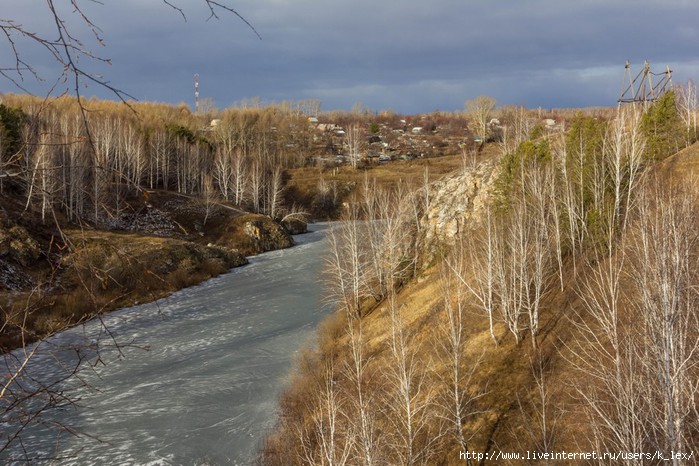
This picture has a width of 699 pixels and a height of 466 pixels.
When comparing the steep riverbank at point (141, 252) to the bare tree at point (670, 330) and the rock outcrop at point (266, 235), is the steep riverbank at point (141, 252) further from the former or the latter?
the bare tree at point (670, 330)

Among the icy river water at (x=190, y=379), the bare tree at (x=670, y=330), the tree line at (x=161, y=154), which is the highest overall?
the tree line at (x=161, y=154)

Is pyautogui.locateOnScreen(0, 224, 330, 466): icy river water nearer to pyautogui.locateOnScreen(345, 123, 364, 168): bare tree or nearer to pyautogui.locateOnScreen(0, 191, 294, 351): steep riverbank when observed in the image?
pyautogui.locateOnScreen(0, 191, 294, 351): steep riverbank

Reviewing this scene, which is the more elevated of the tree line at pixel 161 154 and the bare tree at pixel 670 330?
the tree line at pixel 161 154

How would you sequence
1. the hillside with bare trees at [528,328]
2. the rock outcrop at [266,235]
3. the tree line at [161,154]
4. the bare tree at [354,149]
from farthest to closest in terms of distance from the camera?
the bare tree at [354,149]
the rock outcrop at [266,235]
the tree line at [161,154]
the hillside with bare trees at [528,328]

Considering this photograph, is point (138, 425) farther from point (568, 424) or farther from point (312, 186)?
point (312, 186)

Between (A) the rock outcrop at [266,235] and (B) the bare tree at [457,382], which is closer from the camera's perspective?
(B) the bare tree at [457,382]

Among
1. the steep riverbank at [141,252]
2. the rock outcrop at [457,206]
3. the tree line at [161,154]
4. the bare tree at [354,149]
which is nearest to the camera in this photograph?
the steep riverbank at [141,252]

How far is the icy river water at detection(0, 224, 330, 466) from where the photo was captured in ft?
54.4

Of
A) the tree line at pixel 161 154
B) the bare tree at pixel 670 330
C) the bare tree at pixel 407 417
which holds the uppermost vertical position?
the tree line at pixel 161 154

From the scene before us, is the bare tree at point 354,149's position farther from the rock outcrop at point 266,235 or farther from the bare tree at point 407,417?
the bare tree at point 407,417

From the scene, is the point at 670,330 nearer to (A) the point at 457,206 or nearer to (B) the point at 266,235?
(A) the point at 457,206

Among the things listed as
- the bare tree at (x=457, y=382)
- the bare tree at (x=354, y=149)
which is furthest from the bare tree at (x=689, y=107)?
the bare tree at (x=354, y=149)

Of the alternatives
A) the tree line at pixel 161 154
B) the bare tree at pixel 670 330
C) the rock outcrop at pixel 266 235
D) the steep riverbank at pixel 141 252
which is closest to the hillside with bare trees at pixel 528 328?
the bare tree at pixel 670 330

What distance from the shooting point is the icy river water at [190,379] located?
1659 centimetres
